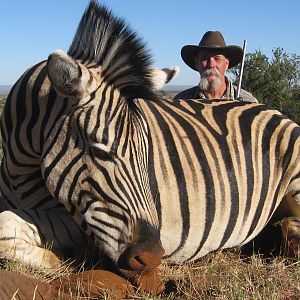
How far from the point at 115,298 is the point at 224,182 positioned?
1.21m

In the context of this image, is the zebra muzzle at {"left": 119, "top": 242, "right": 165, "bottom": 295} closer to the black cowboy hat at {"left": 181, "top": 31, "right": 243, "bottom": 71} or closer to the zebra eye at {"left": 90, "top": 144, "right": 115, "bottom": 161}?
the zebra eye at {"left": 90, "top": 144, "right": 115, "bottom": 161}

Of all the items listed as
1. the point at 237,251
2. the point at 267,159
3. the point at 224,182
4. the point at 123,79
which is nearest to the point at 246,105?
the point at 267,159

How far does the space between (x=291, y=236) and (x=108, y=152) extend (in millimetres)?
1598

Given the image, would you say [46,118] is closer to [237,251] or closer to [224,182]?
[224,182]

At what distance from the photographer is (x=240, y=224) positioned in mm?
A: 3430

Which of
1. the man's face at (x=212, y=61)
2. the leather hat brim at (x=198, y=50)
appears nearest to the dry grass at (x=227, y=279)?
the man's face at (x=212, y=61)

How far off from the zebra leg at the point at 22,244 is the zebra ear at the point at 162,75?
3.49 ft

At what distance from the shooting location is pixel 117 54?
9.21 feet


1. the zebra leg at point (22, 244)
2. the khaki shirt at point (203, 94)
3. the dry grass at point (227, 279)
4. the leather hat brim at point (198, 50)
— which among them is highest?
the leather hat brim at point (198, 50)

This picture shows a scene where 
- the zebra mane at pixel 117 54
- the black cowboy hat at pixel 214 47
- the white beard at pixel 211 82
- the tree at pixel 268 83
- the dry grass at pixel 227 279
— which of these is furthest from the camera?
the tree at pixel 268 83

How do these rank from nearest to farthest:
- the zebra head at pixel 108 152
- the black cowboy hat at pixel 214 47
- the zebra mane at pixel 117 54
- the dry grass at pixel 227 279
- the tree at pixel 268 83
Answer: the dry grass at pixel 227 279
the zebra head at pixel 108 152
the zebra mane at pixel 117 54
the black cowboy hat at pixel 214 47
the tree at pixel 268 83

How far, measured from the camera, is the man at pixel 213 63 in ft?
18.2

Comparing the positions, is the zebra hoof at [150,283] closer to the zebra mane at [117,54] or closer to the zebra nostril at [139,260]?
the zebra nostril at [139,260]

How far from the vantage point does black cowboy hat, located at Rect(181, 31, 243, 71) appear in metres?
5.62
